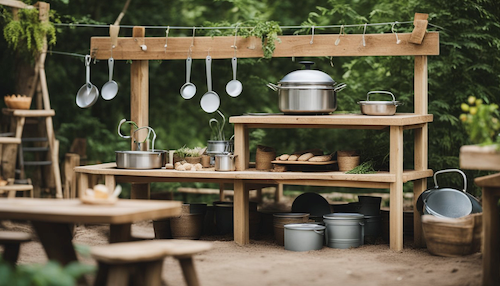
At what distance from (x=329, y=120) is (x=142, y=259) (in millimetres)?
3453

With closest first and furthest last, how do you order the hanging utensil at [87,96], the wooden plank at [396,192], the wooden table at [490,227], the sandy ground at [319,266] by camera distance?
the wooden table at [490,227] < the sandy ground at [319,266] < the wooden plank at [396,192] < the hanging utensil at [87,96]

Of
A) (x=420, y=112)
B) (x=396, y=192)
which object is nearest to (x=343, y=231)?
(x=396, y=192)

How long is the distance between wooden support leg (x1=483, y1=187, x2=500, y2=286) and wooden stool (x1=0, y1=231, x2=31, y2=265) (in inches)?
150

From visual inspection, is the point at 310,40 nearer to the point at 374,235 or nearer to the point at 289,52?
the point at 289,52

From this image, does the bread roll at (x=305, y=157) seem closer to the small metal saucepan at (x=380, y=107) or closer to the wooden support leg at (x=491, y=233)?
the small metal saucepan at (x=380, y=107)

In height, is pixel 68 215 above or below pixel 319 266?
above

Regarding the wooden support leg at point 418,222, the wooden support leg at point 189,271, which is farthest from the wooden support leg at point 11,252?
the wooden support leg at point 418,222

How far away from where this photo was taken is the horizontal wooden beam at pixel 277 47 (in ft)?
26.7

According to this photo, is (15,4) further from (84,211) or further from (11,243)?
(84,211)

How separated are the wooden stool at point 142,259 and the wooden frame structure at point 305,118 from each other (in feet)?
8.42

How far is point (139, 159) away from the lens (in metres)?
8.12

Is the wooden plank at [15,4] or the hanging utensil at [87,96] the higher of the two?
the wooden plank at [15,4]

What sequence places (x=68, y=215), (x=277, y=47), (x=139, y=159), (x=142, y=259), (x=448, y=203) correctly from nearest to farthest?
(x=142, y=259), (x=68, y=215), (x=448, y=203), (x=139, y=159), (x=277, y=47)

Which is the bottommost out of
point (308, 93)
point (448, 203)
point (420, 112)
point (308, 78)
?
point (448, 203)
